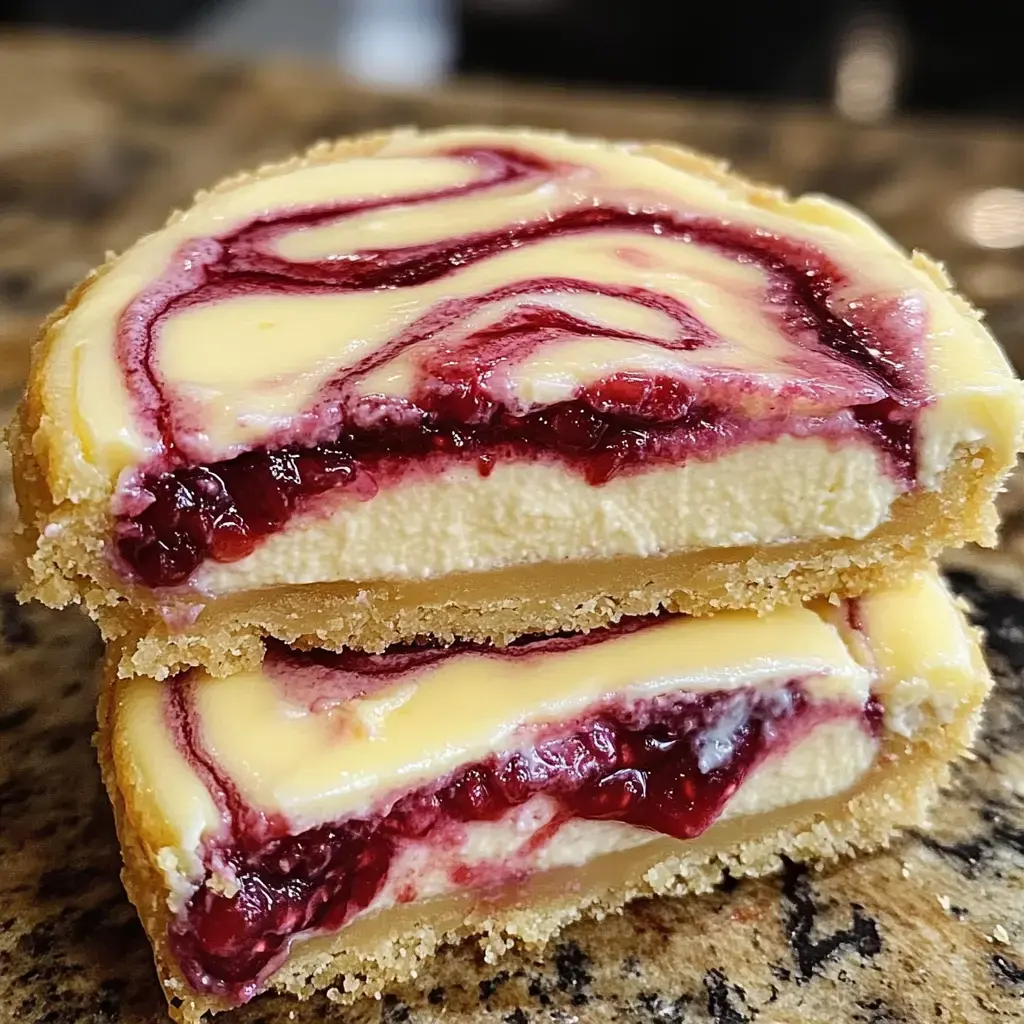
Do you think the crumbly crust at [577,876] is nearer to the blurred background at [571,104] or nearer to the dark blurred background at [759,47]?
the blurred background at [571,104]

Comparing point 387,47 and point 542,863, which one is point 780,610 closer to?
point 542,863

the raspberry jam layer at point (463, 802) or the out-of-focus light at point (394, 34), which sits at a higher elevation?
the raspberry jam layer at point (463, 802)

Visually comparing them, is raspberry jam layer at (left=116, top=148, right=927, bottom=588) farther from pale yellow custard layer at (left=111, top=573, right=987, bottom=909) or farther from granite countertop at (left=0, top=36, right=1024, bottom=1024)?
granite countertop at (left=0, top=36, right=1024, bottom=1024)

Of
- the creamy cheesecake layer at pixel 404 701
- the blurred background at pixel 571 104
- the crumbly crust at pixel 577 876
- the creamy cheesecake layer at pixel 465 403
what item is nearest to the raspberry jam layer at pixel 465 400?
the creamy cheesecake layer at pixel 465 403

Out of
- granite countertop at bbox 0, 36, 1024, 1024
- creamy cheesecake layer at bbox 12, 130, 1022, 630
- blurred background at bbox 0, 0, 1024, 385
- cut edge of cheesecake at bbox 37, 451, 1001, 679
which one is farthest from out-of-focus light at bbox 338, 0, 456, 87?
cut edge of cheesecake at bbox 37, 451, 1001, 679

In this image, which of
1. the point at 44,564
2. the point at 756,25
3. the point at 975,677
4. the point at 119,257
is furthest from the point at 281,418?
the point at 756,25
